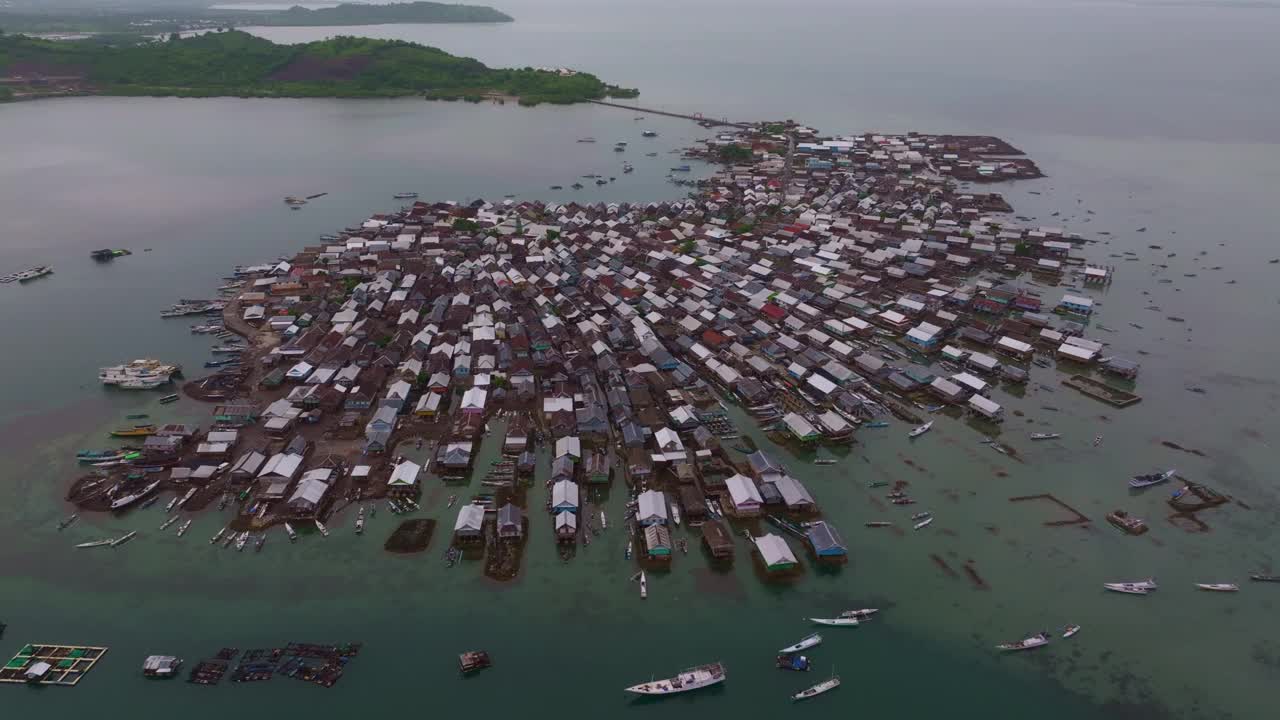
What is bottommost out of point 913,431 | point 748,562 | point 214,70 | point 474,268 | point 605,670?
point 605,670

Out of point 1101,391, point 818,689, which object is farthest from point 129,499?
point 1101,391

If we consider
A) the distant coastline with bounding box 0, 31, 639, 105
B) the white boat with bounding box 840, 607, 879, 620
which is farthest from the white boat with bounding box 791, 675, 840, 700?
the distant coastline with bounding box 0, 31, 639, 105

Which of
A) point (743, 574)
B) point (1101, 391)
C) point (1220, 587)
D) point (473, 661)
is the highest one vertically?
point (1101, 391)

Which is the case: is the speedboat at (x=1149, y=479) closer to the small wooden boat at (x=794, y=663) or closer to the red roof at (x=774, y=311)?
the small wooden boat at (x=794, y=663)

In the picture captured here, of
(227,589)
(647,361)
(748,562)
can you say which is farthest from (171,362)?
(748,562)

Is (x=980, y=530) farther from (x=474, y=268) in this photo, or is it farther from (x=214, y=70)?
(x=214, y=70)

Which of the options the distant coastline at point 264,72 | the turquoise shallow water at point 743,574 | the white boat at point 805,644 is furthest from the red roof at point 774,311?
the distant coastline at point 264,72

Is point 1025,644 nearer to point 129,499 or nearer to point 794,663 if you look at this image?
point 794,663

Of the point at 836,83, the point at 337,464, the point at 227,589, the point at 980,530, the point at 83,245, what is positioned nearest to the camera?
the point at 227,589
